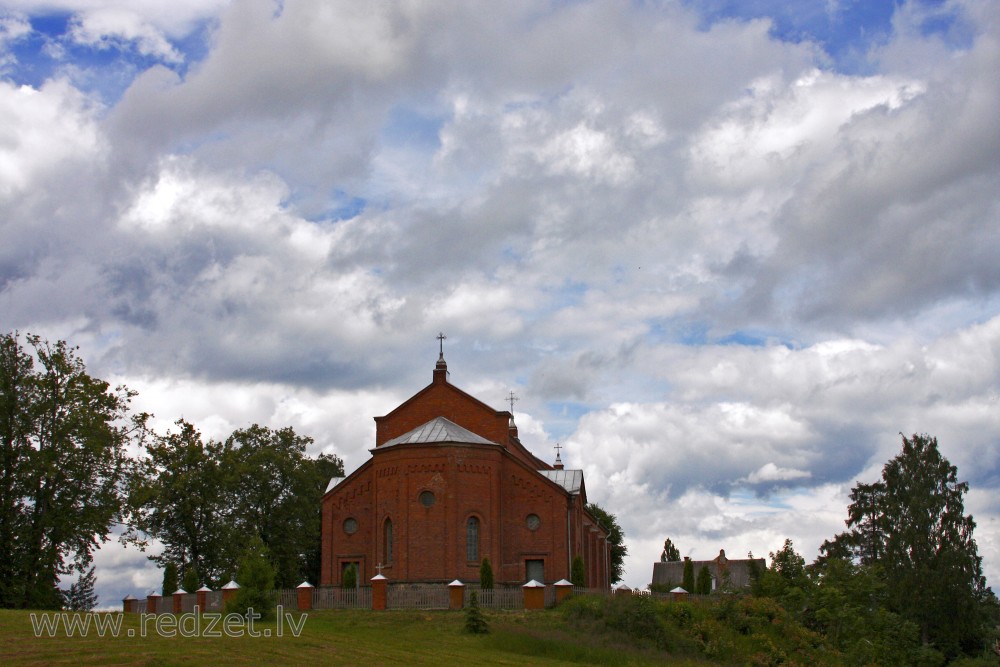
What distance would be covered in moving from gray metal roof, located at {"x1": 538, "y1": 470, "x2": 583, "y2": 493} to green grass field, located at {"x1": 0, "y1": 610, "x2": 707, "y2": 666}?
15.6 m

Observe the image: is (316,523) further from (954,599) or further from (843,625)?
(954,599)

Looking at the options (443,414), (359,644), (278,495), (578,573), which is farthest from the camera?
(278,495)

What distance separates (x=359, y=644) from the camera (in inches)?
994

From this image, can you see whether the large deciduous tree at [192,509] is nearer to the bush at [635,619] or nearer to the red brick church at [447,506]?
the red brick church at [447,506]

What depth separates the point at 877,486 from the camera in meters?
61.4

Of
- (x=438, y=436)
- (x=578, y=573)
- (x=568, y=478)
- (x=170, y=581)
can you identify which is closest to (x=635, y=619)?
(x=578, y=573)

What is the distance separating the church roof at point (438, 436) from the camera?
1687 inches

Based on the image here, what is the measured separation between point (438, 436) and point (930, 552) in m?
30.8

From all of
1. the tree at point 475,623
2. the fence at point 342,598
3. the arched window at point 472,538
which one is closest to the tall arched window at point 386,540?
the arched window at point 472,538

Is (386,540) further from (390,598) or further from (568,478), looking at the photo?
(568,478)

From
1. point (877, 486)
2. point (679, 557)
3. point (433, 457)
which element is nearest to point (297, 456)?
point (433, 457)

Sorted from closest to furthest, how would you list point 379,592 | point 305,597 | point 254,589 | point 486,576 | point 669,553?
point 254,589 < point 379,592 < point 305,597 < point 486,576 < point 669,553

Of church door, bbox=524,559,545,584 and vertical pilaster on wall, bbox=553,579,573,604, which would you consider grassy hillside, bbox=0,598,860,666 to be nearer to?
vertical pilaster on wall, bbox=553,579,573,604

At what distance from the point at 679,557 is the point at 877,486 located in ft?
138
